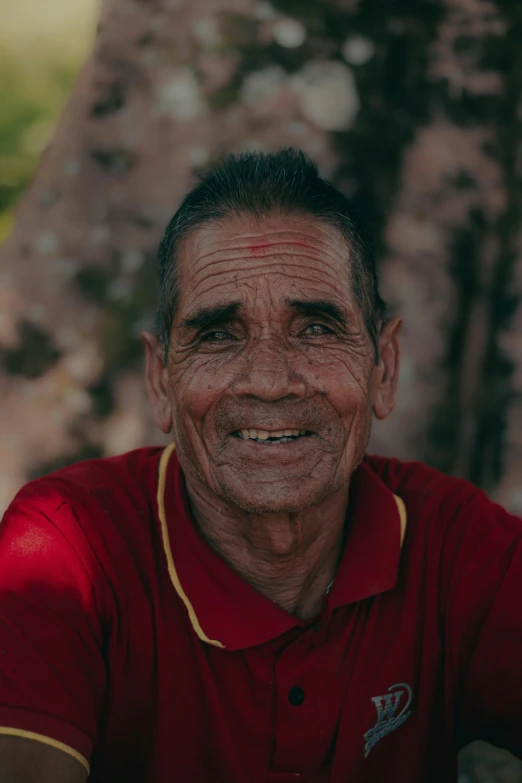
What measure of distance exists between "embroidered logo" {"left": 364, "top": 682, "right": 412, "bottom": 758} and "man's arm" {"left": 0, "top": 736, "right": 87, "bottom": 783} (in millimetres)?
771

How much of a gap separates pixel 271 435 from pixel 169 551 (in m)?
0.42

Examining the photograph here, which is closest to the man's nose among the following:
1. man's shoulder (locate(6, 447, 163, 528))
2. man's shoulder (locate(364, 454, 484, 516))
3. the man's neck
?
the man's neck

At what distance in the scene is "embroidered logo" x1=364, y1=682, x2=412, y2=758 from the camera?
2.32 metres

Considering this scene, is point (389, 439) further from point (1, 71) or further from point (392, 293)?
point (1, 71)

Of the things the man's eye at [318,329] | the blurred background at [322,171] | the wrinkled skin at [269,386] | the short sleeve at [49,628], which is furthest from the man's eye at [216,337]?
the blurred background at [322,171]

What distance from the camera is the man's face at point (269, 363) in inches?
89.4

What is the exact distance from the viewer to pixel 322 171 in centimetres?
395

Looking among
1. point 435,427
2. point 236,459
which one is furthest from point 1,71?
point 236,459

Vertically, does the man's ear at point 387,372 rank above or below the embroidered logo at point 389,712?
above

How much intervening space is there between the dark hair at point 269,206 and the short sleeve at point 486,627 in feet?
1.95

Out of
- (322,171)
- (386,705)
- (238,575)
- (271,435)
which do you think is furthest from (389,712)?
(322,171)

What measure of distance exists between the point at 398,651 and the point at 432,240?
83.3 inches

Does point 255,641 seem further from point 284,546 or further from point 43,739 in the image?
point 43,739

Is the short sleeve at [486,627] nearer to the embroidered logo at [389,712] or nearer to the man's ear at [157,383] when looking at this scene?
the embroidered logo at [389,712]
